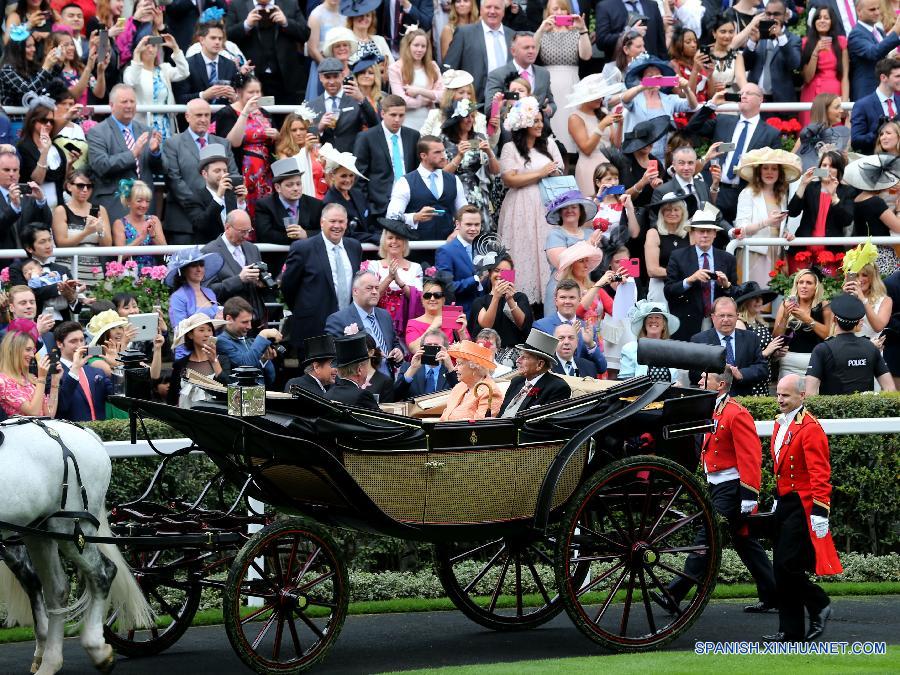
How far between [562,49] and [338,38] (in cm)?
256

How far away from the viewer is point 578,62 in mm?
18859

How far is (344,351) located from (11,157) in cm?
496

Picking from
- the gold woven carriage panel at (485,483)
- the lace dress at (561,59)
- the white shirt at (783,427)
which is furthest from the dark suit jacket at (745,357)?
the gold woven carriage panel at (485,483)

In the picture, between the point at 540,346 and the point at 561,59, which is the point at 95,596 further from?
the point at 561,59

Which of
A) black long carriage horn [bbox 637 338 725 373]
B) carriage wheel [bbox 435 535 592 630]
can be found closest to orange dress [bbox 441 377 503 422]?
carriage wheel [bbox 435 535 592 630]

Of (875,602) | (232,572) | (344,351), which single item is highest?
(344,351)

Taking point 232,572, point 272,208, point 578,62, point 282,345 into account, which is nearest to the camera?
point 232,572

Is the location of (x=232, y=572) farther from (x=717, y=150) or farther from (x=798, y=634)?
(x=717, y=150)

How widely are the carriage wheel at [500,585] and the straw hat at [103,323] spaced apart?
140 inches

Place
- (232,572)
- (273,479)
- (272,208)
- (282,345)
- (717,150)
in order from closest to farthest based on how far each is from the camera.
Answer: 1. (232,572)
2. (273,479)
3. (282,345)
4. (272,208)
5. (717,150)

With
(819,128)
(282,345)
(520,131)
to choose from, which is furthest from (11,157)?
(819,128)

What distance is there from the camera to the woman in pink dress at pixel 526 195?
1641 cm

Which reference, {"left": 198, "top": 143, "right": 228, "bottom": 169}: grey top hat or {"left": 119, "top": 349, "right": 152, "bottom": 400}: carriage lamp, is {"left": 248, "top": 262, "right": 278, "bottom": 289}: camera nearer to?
{"left": 198, "top": 143, "right": 228, "bottom": 169}: grey top hat

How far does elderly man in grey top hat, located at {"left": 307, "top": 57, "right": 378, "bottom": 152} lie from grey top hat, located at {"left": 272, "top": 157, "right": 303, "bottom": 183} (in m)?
0.94
